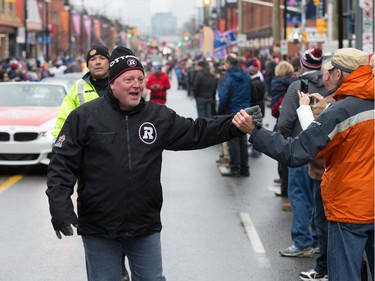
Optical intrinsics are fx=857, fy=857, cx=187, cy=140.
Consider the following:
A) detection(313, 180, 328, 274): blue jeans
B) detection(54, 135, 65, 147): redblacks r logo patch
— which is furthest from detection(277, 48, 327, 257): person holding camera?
detection(54, 135, 65, 147): redblacks r logo patch

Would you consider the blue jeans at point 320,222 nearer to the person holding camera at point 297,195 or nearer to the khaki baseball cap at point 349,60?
the person holding camera at point 297,195

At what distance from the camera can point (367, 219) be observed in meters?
5.09

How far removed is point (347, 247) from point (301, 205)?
3073 mm

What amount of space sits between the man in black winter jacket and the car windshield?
33.2ft

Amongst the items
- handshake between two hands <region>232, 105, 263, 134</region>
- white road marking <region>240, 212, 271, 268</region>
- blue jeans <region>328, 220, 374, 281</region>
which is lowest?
white road marking <region>240, 212, 271, 268</region>

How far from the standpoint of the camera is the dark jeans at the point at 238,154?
44.3 ft

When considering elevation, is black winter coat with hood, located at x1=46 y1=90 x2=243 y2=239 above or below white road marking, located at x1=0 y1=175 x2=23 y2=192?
above

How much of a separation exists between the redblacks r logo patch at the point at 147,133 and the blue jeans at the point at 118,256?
21.9 inches

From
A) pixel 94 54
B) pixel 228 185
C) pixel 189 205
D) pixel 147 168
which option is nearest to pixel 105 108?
pixel 147 168

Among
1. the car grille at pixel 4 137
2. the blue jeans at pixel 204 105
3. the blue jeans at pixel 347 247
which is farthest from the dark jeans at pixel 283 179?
the blue jeans at pixel 204 105

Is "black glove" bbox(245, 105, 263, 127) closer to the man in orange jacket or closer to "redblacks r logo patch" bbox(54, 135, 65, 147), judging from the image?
the man in orange jacket

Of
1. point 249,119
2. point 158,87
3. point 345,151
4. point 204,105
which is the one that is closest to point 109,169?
point 249,119

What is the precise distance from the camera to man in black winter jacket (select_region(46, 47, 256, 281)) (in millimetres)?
4855

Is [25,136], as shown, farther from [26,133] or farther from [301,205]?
[301,205]
